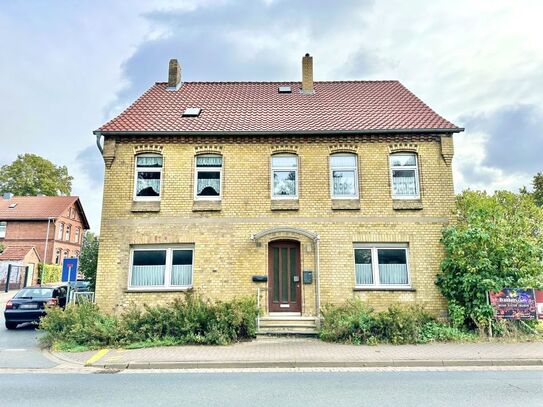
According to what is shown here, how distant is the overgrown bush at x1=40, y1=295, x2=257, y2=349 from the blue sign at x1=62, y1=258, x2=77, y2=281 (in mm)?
1195

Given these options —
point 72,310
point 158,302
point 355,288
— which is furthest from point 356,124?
point 72,310

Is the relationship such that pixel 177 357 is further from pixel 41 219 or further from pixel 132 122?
pixel 41 219

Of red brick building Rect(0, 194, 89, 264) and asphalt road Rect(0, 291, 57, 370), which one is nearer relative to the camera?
asphalt road Rect(0, 291, 57, 370)

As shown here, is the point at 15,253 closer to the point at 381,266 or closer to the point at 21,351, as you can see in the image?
the point at 21,351

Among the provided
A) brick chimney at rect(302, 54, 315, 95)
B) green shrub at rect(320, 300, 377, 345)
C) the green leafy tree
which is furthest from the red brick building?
the green leafy tree

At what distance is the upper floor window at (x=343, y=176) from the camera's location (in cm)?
1296

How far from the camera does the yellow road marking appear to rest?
843 cm

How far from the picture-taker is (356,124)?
13305 millimetres

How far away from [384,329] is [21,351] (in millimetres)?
9821

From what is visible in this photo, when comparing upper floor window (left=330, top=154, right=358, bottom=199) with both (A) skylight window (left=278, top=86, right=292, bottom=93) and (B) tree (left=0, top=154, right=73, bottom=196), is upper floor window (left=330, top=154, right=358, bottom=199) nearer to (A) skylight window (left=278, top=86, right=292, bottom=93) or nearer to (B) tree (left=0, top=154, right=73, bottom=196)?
(A) skylight window (left=278, top=86, right=292, bottom=93)

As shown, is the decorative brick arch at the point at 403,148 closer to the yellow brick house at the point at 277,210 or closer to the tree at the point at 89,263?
the yellow brick house at the point at 277,210

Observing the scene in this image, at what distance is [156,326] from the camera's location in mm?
10203

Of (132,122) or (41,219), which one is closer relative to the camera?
(132,122)

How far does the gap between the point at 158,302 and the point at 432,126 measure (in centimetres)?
1114
